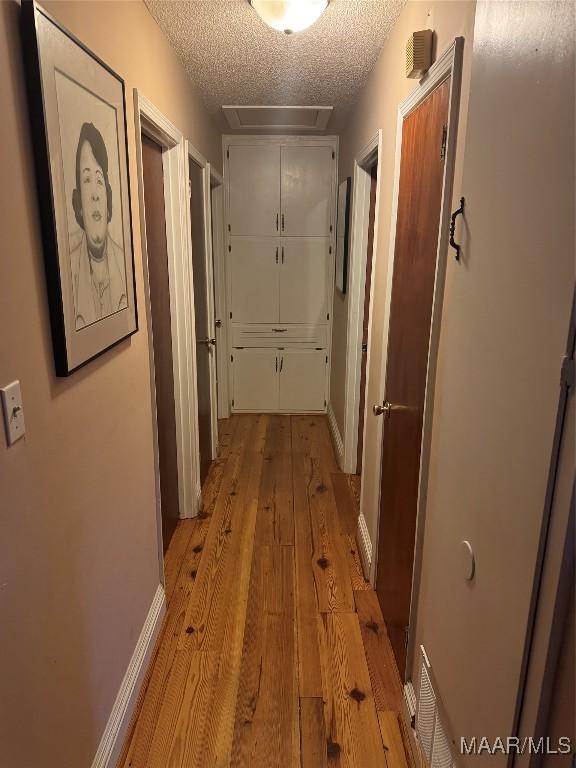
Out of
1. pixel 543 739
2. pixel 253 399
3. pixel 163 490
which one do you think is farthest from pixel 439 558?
pixel 253 399

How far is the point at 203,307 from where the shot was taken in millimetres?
3262

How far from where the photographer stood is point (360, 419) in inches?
130

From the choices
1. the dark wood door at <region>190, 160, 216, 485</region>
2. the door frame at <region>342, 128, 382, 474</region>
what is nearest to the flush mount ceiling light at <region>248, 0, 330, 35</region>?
Result: the door frame at <region>342, 128, 382, 474</region>

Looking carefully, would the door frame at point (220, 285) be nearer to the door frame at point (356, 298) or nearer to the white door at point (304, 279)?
the white door at point (304, 279)

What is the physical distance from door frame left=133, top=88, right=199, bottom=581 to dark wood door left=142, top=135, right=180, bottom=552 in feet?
0.13

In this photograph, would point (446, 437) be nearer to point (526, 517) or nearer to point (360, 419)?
point (526, 517)

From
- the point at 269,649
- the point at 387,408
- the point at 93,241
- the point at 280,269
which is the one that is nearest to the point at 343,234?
the point at 280,269

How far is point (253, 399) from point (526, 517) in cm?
384

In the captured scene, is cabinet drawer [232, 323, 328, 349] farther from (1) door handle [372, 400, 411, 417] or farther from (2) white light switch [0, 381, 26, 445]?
(2) white light switch [0, 381, 26, 445]

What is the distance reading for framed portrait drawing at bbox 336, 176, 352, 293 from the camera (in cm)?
332

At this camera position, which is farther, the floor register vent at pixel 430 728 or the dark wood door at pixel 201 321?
the dark wood door at pixel 201 321

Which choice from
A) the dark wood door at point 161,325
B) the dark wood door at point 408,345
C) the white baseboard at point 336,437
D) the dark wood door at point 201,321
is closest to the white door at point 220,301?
the dark wood door at point 201,321

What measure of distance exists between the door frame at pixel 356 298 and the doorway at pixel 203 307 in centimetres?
95

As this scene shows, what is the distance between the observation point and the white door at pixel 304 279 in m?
4.20
